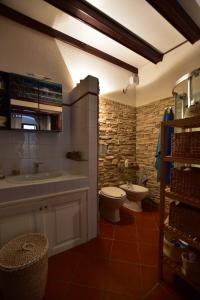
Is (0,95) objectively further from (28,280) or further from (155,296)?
(155,296)

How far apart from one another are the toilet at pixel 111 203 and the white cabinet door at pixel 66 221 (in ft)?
1.91

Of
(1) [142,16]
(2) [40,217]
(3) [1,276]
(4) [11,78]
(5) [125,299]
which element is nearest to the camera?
(3) [1,276]

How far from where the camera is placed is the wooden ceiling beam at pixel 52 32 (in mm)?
1867

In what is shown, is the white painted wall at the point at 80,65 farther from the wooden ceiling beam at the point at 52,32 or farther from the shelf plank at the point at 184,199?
the shelf plank at the point at 184,199

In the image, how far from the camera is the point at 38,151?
2084mm

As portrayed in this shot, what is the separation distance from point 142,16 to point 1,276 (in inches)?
120

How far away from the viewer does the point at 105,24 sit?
200cm

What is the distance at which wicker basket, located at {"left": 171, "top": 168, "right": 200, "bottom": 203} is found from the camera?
43.0 inches

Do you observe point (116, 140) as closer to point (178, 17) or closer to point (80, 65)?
point (80, 65)

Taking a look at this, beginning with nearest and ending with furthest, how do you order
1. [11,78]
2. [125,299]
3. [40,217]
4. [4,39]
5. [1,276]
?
[1,276] → [125,299] → [40,217] → [11,78] → [4,39]

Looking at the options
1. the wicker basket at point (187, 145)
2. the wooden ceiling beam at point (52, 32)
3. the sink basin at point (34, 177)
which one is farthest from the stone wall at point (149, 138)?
the sink basin at point (34, 177)

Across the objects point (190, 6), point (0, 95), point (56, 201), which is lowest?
point (56, 201)

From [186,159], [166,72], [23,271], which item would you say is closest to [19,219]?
[23,271]

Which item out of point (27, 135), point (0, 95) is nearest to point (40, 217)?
point (27, 135)
